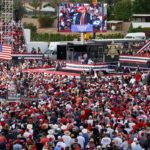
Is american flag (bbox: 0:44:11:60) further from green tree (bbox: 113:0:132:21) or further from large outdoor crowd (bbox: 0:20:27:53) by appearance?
green tree (bbox: 113:0:132:21)

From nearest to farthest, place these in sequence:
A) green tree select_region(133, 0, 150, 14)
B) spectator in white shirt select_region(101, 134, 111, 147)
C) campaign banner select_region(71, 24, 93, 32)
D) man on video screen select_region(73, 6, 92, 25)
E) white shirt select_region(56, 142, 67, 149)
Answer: white shirt select_region(56, 142, 67, 149) < spectator in white shirt select_region(101, 134, 111, 147) < man on video screen select_region(73, 6, 92, 25) < campaign banner select_region(71, 24, 93, 32) < green tree select_region(133, 0, 150, 14)

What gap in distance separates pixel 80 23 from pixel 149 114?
26674 millimetres

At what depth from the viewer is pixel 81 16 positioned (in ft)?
167

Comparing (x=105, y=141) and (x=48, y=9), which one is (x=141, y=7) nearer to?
(x=48, y=9)

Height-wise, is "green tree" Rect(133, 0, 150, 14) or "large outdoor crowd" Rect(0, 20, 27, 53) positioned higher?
"green tree" Rect(133, 0, 150, 14)

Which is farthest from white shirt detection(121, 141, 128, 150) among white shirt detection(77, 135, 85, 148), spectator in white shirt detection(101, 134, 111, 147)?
white shirt detection(77, 135, 85, 148)

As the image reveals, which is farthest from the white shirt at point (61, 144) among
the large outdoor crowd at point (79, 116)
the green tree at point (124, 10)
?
the green tree at point (124, 10)

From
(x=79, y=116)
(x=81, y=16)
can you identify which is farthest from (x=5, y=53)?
(x=79, y=116)

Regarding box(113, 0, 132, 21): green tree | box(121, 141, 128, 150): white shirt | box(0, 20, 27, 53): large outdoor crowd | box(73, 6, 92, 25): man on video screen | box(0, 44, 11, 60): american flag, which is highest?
box(113, 0, 132, 21): green tree

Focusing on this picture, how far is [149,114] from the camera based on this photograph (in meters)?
24.9

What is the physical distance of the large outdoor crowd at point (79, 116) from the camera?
19891mm

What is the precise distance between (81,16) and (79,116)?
88.1ft

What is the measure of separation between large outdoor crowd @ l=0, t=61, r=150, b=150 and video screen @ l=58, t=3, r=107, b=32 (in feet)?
45.3

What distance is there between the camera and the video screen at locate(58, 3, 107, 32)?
166 feet
